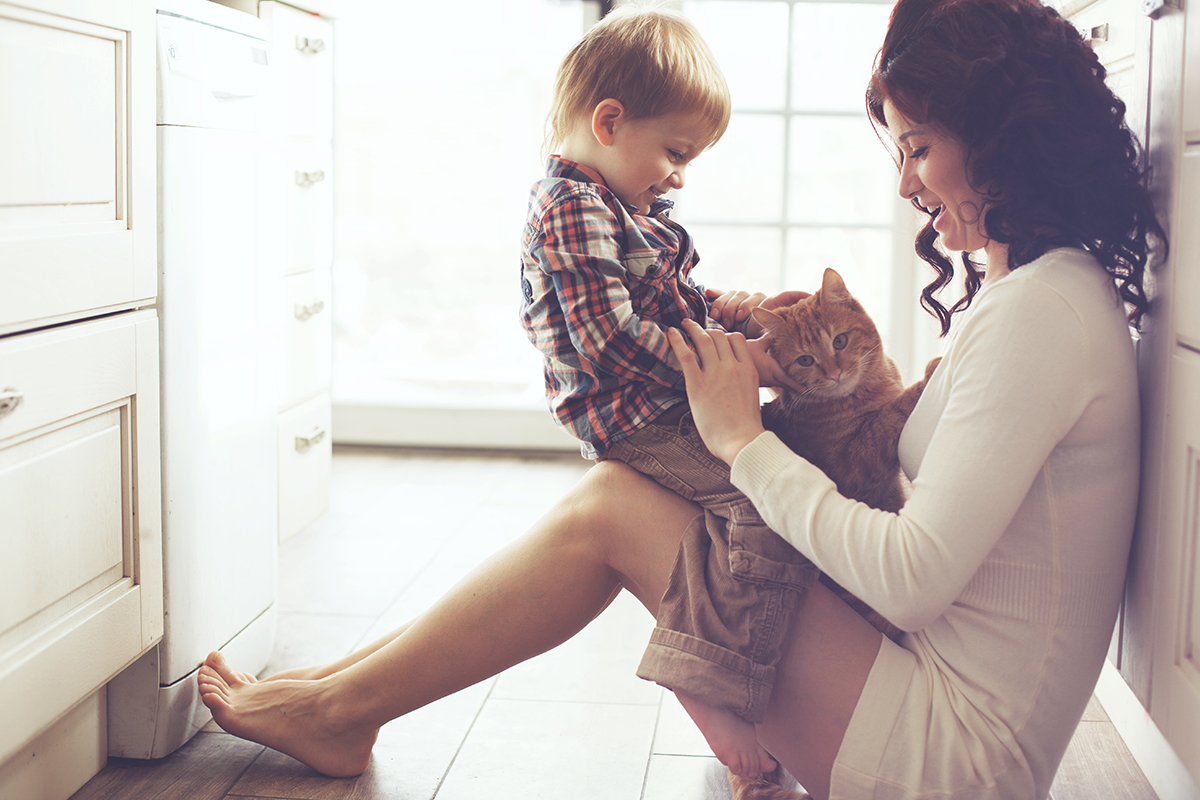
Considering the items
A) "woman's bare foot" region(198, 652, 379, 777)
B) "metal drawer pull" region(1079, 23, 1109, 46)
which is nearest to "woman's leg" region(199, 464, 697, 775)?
"woman's bare foot" region(198, 652, 379, 777)

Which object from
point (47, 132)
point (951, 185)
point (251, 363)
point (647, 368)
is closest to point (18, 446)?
point (47, 132)

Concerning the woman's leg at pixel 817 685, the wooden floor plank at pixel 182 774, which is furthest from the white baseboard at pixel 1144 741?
the wooden floor plank at pixel 182 774

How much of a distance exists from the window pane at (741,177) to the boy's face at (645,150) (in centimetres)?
187

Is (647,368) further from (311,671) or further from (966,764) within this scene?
(311,671)

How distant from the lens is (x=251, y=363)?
1.59 meters

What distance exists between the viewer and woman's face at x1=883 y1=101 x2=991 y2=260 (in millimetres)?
1015

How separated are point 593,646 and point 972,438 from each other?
1.14 metres

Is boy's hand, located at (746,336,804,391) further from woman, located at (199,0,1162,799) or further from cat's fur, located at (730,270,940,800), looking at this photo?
woman, located at (199,0,1162,799)

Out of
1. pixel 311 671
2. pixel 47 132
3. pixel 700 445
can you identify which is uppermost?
pixel 47 132

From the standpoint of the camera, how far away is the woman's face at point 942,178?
1015 millimetres

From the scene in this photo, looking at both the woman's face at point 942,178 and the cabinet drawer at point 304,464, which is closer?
the woman's face at point 942,178

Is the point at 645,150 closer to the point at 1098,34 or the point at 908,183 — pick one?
the point at 908,183

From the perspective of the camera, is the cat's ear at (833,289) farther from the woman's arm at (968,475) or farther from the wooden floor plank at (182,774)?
the wooden floor plank at (182,774)

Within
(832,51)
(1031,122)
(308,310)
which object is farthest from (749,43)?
(1031,122)
